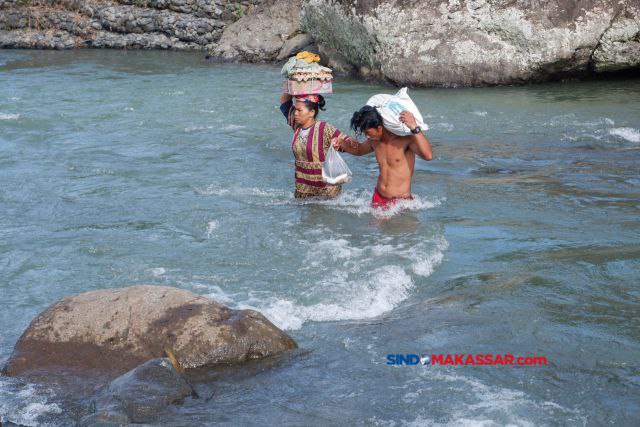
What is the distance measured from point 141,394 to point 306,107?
139 inches

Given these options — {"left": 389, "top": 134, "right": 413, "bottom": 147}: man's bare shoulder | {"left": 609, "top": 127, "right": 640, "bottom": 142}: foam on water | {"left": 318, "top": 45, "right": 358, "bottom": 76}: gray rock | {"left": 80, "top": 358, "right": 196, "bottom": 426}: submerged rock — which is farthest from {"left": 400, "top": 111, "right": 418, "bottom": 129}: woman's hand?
{"left": 318, "top": 45, "right": 358, "bottom": 76}: gray rock

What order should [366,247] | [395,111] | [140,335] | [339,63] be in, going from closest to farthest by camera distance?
[140,335] < [366,247] < [395,111] < [339,63]

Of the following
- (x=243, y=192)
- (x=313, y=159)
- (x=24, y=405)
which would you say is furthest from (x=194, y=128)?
(x=24, y=405)

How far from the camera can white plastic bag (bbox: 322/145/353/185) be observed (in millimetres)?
6793

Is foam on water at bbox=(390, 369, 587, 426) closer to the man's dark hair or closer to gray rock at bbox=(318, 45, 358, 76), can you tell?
the man's dark hair

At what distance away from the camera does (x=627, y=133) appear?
9.24m

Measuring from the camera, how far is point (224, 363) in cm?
425

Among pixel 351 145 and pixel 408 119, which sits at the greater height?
pixel 408 119

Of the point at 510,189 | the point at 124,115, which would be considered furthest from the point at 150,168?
the point at 510,189

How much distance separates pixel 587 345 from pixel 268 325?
164 centimetres

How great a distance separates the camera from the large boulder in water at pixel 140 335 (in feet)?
14.0

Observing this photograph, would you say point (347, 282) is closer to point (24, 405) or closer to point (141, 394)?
point (141, 394)

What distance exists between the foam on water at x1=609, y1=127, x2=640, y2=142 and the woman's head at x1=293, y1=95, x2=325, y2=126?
3876mm

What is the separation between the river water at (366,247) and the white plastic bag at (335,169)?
1.00 feet
